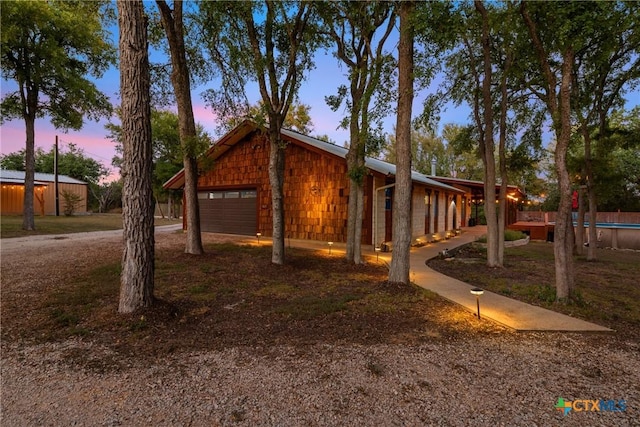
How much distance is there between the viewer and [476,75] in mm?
8680

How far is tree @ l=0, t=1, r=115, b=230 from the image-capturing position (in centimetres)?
1240

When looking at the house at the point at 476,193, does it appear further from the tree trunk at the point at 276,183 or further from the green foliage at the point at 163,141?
the green foliage at the point at 163,141

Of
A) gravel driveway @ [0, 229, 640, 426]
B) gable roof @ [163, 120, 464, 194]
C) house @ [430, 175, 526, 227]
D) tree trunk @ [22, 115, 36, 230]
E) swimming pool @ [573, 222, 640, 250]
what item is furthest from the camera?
house @ [430, 175, 526, 227]

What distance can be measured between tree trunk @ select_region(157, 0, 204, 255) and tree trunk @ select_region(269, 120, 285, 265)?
209cm

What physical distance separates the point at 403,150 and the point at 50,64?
16.3 meters

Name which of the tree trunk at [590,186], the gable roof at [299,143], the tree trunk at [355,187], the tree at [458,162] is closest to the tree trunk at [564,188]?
the tree trunk at [355,187]

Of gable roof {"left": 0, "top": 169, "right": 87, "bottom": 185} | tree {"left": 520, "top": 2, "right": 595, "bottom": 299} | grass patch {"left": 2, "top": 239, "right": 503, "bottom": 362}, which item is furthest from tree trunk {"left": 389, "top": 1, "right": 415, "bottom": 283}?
gable roof {"left": 0, "top": 169, "right": 87, "bottom": 185}

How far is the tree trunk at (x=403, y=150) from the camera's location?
5.70 metres

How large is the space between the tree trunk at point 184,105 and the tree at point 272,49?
31.7 inches

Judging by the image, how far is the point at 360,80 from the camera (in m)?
7.86

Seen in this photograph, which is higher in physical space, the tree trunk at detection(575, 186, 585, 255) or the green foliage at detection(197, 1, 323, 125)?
the green foliage at detection(197, 1, 323, 125)

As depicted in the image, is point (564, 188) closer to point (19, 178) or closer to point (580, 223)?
point (580, 223)

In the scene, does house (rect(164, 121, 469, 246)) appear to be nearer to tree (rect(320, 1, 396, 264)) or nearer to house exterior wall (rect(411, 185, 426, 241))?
house exterior wall (rect(411, 185, 426, 241))

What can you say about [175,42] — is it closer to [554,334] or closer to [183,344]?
[183,344]
